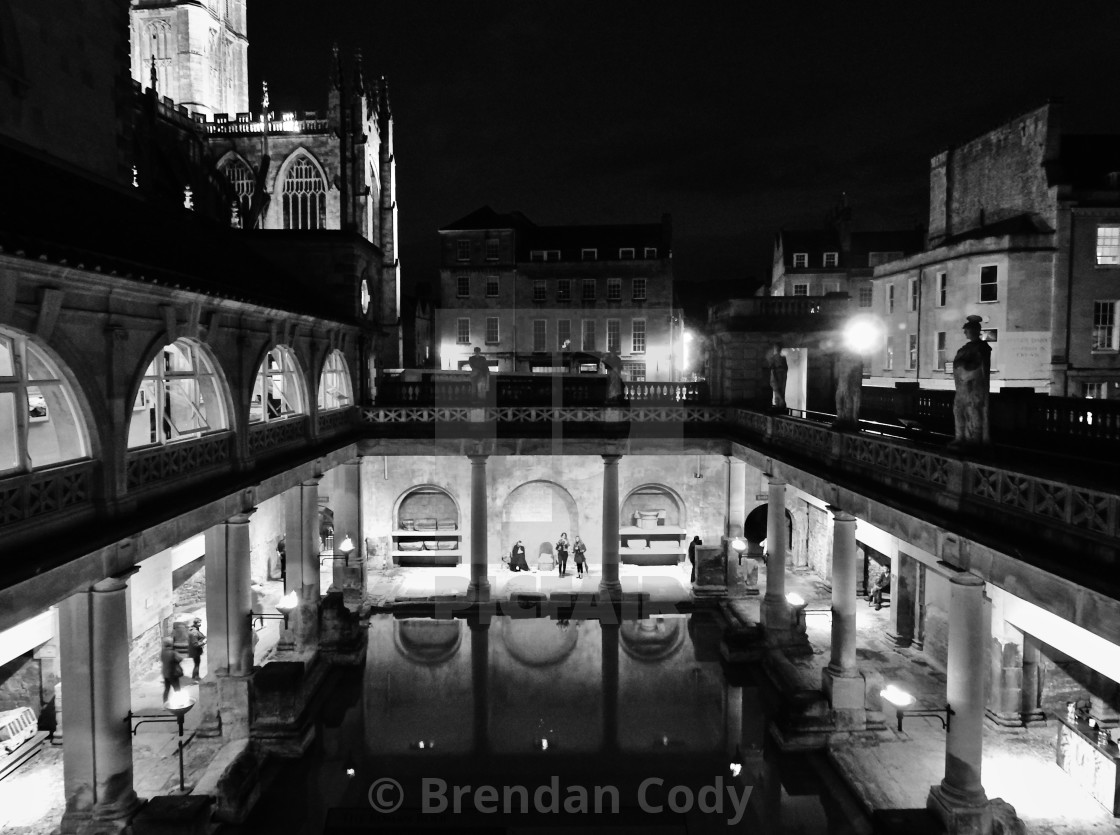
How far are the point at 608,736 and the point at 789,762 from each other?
3809mm

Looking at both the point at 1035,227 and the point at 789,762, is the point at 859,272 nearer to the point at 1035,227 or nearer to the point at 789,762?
the point at 1035,227

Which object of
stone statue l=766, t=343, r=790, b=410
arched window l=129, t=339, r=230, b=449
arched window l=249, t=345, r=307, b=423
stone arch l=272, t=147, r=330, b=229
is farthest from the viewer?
stone arch l=272, t=147, r=330, b=229

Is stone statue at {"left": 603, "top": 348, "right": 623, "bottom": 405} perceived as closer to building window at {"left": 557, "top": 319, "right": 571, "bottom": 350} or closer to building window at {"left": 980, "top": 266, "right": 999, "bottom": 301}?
building window at {"left": 980, "top": 266, "right": 999, "bottom": 301}

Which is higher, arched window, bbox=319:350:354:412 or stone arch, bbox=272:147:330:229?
stone arch, bbox=272:147:330:229

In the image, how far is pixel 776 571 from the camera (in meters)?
21.0

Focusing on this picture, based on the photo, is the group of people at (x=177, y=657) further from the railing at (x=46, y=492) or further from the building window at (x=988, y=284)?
the building window at (x=988, y=284)

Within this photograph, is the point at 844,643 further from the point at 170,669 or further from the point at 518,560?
the point at 518,560

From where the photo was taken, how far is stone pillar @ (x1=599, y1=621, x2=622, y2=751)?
1585 cm

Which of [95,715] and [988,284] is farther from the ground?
[988,284]

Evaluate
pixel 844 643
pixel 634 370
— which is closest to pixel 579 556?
pixel 844 643

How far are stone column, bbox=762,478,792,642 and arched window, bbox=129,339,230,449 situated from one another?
14778 millimetres

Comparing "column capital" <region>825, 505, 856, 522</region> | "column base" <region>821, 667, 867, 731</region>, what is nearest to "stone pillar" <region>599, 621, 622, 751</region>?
"column base" <region>821, 667, 867, 731</region>

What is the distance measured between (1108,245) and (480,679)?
98.3 ft

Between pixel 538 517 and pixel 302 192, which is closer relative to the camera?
pixel 538 517
